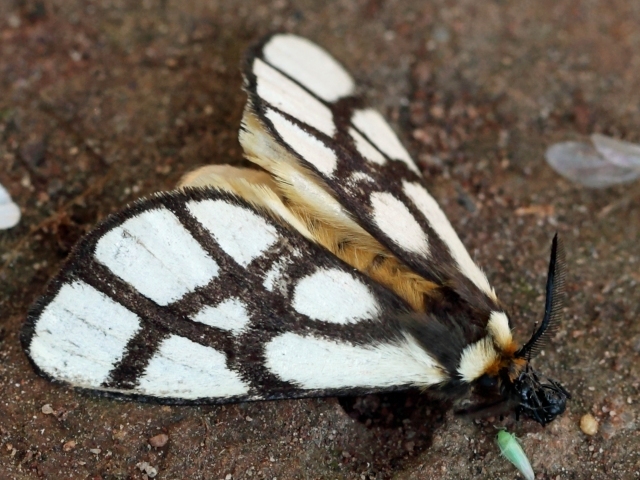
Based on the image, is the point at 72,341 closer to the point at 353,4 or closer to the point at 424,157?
the point at 424,157

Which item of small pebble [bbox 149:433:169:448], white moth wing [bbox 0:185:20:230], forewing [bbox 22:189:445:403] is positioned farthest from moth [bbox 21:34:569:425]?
white moth wing [bbox 0:185:20:230]

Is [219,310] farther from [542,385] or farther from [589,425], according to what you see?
[589,425]

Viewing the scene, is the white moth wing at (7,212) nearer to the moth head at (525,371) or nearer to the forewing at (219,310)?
the forewing at (219,310)

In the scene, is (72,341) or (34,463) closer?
(72,341)

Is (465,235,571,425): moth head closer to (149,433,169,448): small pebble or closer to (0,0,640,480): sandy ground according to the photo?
(0,0,640,480): sandy ground

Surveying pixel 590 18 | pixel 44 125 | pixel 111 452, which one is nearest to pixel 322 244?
pixel 111 452

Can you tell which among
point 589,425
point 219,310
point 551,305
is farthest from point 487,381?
point 219,310

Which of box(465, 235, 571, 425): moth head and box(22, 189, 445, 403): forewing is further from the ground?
box(22, 189, 445, 403): forewing
